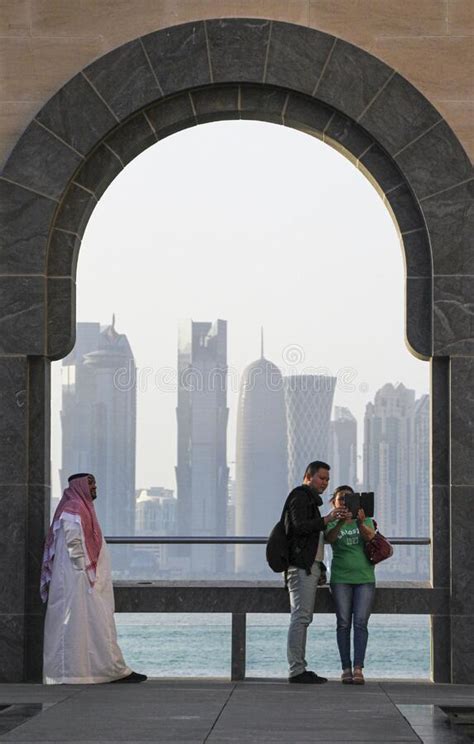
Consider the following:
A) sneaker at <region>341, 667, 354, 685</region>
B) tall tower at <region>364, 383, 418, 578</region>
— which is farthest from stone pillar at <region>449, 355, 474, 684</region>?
tall tower at <region>364, 383, 418, 578</region>

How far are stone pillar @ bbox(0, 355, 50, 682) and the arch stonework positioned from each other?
1 centimetres

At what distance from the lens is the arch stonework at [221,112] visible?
11578 millimetres

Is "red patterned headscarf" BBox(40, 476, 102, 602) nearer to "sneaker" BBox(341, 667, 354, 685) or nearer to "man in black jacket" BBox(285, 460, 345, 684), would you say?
"man in black jacket" BBox(285, 460, 345, 684)

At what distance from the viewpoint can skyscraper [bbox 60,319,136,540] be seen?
69.6 m

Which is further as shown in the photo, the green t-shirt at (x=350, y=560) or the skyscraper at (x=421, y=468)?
the skyscraper at (x=421, y=468)

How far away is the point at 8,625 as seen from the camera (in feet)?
37.5

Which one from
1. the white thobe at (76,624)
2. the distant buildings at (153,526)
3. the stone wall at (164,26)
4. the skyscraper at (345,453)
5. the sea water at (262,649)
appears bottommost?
the sea water at (262,649)

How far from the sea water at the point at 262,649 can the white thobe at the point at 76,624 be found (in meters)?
41.6

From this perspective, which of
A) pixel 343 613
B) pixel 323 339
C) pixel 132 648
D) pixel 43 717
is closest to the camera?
pixel 43 717

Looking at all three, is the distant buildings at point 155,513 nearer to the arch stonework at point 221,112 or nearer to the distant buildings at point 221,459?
the distant buildings at point 221,459

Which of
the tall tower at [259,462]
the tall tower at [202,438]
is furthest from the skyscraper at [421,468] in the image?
the tall tower at [202,438]

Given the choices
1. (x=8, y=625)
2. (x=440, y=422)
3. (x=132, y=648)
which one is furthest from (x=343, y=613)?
(x=132, y=648)

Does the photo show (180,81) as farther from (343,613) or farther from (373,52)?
(343,613)

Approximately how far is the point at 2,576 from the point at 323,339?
68.5m
